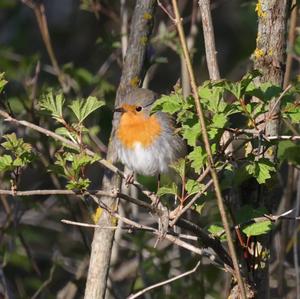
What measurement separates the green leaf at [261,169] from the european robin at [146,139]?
4.43 feet

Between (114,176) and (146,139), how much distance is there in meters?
0.52

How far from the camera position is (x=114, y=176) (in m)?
4.04

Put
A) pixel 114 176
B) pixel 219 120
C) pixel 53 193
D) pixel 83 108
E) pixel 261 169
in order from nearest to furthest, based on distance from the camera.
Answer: pixel 219 120 < pixel 53 193 < pixel 261 169 < pixel 83 108 < pixel 114 176

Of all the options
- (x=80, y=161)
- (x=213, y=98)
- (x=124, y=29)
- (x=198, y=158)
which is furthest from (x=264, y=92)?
(x=124, y=29)

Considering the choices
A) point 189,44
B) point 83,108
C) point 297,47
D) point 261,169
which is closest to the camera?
point 261,169

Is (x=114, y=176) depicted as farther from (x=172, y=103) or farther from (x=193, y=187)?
(x=172, y=103)

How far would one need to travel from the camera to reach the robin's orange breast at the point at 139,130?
4.48 m

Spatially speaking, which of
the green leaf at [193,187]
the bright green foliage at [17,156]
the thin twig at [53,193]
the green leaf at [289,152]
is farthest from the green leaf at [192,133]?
the green leaf at [289,152]

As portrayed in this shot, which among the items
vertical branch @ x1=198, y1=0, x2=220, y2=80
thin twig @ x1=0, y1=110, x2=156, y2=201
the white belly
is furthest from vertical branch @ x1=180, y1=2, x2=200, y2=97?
thin twig @ x1=0, y1=110, x2=156, y2=201

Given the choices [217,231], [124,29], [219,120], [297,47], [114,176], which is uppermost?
[124,29]

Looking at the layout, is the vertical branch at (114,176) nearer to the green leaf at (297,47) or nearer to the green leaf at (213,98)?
the green leaf at (297,47)

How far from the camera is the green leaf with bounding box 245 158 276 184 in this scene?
10.0ft

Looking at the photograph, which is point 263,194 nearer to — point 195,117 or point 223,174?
point 223,174

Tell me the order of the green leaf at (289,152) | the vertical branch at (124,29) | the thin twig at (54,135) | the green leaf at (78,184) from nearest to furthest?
1. the green leaf at (78,184)
2. the thin twig at (54,135)
3. the green leaf at (289,152)
4. the vertical branch at (124,29)
